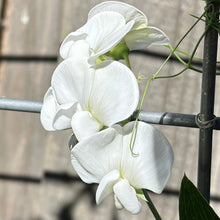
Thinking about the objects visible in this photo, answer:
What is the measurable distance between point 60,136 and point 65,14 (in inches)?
10.2

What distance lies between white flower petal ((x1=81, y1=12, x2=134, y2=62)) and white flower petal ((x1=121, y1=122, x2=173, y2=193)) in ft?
0.28

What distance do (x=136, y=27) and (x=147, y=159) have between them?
14 cm

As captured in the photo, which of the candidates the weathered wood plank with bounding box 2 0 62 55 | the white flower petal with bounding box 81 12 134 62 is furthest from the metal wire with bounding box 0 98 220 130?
the weathered wood plank with bounding box 2 0 62 55

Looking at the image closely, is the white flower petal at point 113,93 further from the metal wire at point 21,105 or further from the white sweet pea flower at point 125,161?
the metal wire at point 21,105

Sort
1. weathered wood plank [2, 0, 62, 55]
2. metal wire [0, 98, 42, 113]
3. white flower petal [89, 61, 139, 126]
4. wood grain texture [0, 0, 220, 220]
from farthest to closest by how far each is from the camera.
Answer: weathered wood plank [2, 0, 62, 55], wood grain texture [0, 0, 220, 220], metal wire [0, 98, 42, 113], white flower petal [89, 61, 139, 126]

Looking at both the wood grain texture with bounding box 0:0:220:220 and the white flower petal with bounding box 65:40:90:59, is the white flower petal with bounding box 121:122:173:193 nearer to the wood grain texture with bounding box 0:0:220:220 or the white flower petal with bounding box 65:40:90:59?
the white flower petal with bounding box 65:40:90:59

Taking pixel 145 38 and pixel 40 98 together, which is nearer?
pixel 145 38

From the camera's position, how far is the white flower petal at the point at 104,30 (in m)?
0.46

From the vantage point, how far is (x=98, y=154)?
0.46 m

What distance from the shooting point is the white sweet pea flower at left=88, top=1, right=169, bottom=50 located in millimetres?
477

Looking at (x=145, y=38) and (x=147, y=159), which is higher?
(x=145, y=38)

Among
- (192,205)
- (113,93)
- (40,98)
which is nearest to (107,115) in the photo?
(113,93)

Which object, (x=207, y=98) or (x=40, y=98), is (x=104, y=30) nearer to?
(x=207, y=98)

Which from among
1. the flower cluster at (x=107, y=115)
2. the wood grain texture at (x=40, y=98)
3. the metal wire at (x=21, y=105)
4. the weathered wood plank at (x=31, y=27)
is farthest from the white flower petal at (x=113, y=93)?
the weathered wood plank at (x=31, y=27)
